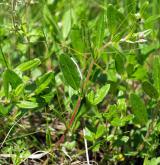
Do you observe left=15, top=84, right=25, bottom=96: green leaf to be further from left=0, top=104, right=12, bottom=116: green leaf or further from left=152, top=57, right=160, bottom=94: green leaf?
left=152, top=57, right=160, bottom=94: green leaf

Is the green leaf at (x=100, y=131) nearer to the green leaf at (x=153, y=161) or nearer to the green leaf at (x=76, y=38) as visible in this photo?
the green leaf at (x=153, y=161)

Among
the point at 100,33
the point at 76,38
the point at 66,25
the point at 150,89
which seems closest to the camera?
the point at 100,33

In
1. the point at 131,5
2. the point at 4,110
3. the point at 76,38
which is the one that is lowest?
the point at 4,110

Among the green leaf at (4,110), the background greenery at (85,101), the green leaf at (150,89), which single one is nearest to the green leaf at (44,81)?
the background greenery at (85,101)

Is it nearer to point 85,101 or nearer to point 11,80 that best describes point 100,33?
point 85,101

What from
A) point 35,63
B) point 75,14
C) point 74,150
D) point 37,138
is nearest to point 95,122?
point 74,150

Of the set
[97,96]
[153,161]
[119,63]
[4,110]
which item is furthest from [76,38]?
[153,161]
